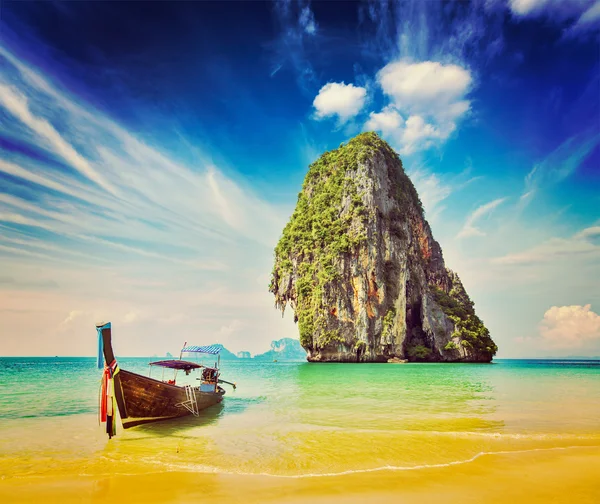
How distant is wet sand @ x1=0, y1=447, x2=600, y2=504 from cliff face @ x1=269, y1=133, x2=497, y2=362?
41554mm

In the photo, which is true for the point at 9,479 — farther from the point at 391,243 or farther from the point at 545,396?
the point at 391,243

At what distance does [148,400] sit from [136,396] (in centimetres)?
44

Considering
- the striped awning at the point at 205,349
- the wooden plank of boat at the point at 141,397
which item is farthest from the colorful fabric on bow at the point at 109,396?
the striped awning at the point at 205,349

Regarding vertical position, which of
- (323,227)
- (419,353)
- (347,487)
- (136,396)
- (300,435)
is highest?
(323,227)

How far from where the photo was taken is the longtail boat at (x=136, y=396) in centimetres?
940

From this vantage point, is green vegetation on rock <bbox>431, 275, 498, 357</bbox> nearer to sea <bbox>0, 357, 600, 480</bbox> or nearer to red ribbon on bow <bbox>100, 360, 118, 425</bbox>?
sea <bbox>0, 357, 600, 480</bbox>

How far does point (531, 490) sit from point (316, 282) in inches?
1841

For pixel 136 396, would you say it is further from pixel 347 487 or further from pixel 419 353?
pixel 419 353

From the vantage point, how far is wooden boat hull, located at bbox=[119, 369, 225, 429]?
10.5 meters

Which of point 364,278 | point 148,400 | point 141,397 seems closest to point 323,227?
point 364,278

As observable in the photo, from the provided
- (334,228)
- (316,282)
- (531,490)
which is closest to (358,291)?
(316,282)

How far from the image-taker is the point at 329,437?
31.1ft

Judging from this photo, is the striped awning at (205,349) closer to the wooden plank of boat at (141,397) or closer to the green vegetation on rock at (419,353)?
the wooden plank of boat at (141,397)

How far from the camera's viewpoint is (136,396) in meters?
10.7
